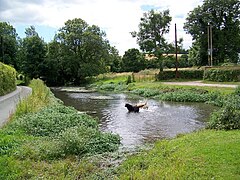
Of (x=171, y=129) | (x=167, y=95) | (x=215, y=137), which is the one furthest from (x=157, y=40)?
(x=215, y=137)

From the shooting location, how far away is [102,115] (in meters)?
20.6

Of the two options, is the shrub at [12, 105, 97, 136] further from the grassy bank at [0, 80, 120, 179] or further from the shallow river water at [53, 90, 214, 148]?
the shallow river water at [53, 90, 214, 148]

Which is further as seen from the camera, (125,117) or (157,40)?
(157,40)

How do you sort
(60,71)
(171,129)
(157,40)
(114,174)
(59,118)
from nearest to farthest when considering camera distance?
1. (114,174)
2. (59,118)
3. (171,129)
4. (157,40)
5. (60,71)

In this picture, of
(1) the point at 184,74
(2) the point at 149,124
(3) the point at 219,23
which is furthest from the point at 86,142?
(3) the point at 219,23

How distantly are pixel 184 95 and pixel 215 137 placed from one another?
19.5 metres

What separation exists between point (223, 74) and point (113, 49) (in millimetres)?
35973

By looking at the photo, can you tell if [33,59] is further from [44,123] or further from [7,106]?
[44,123]

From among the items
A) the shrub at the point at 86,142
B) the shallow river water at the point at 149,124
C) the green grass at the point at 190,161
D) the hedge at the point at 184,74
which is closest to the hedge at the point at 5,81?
the shallow river water at the point at 149,124

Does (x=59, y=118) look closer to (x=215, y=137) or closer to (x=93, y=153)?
(x=93, y=153)

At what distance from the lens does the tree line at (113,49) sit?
5269cm

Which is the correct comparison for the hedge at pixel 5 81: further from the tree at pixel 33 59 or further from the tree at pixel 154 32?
the tree at pixel 33 59

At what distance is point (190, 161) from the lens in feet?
24.4

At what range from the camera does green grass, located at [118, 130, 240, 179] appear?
6488 millimetres
